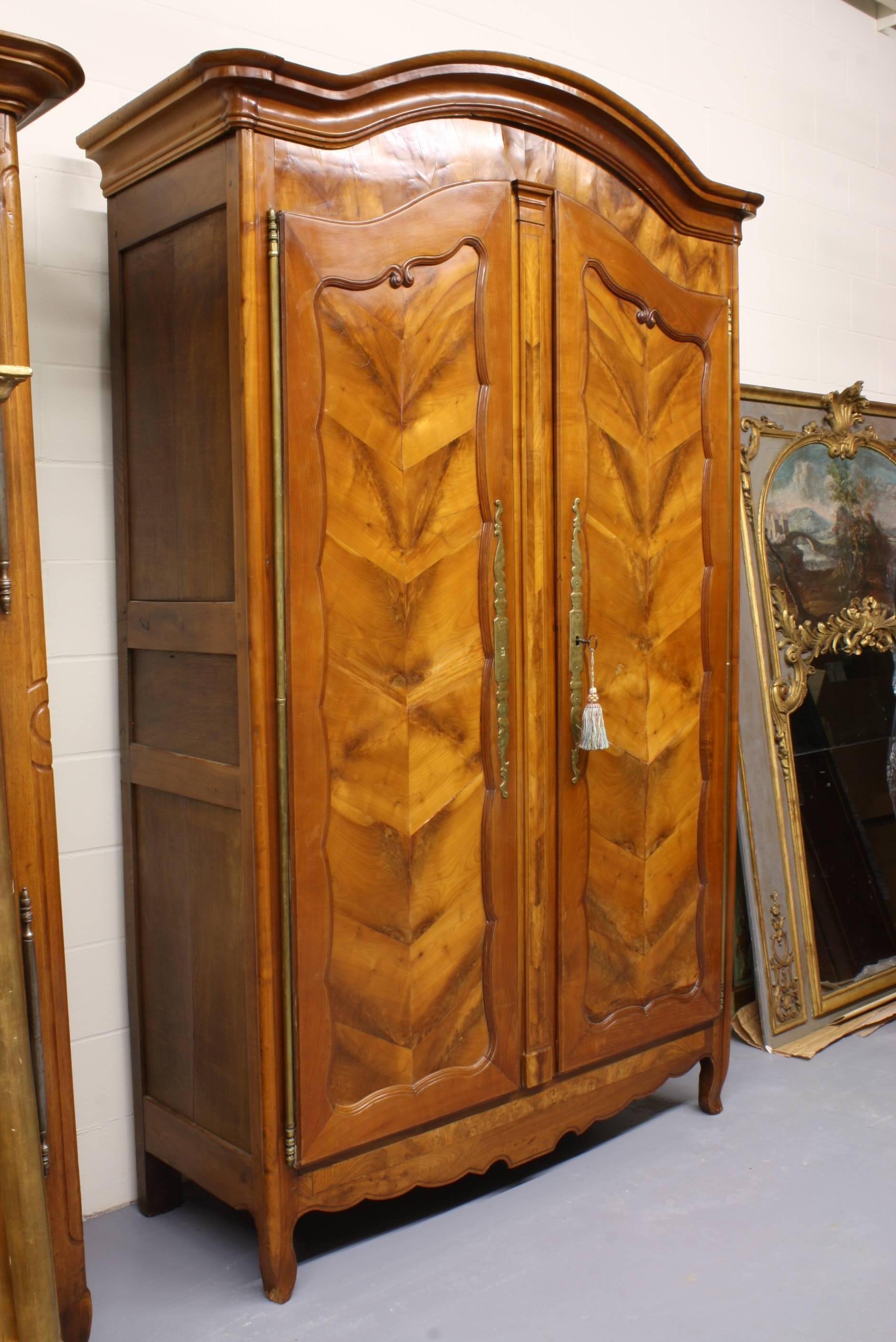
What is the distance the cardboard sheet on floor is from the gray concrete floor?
0.38 m

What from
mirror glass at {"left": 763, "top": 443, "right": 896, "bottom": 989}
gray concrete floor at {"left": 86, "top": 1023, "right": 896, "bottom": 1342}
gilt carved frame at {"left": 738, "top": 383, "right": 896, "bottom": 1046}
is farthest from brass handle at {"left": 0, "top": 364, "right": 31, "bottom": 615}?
mirror glass at {"left": 763, "top": 443, "right": 896, "bottom": 989}

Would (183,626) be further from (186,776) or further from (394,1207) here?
(394,1207)

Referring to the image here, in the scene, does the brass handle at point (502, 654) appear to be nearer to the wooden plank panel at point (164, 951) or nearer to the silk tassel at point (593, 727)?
the silk tassel at point (593, 727)

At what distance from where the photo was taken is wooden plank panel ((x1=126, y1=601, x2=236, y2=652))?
2178 mm

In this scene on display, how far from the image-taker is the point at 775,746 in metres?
3.50

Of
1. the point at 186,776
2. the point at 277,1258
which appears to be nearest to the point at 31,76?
the point at 186,776

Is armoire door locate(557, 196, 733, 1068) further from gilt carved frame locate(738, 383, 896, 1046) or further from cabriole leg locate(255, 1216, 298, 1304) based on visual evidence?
cabriole leg locate(255, 1216, 298, 1304)

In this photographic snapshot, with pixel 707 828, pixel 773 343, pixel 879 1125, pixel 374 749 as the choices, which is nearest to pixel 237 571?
pixel 374 749

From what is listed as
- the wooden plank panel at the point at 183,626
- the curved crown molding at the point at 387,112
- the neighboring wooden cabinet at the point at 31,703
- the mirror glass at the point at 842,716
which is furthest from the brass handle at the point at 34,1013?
the mirror glass at the point at 842,716

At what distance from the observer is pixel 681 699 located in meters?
2.80

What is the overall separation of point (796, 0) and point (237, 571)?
10.0 feet

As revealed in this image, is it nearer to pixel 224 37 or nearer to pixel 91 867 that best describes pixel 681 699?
pixel 91 867

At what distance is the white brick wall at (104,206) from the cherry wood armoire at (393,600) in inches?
3.1

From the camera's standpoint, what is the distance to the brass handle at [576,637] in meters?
2.53
